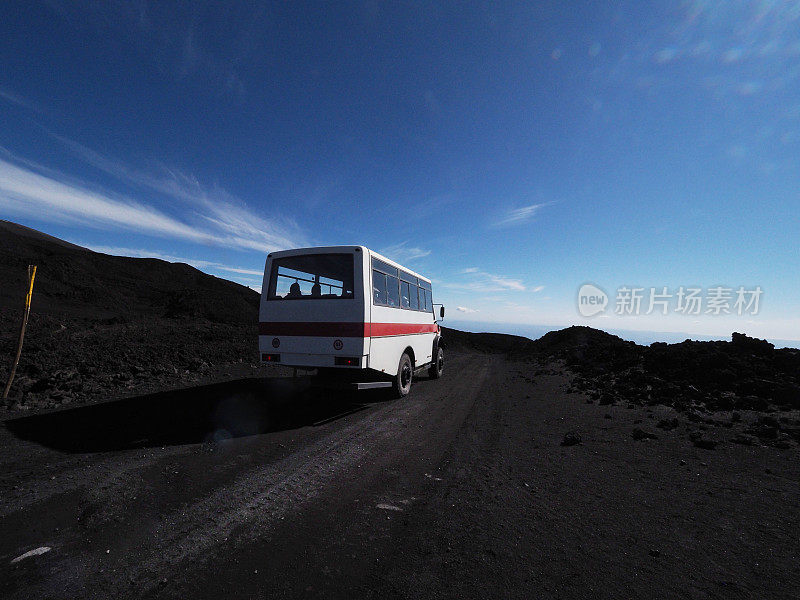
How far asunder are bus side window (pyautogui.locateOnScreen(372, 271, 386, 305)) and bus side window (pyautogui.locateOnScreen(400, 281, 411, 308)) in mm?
1170

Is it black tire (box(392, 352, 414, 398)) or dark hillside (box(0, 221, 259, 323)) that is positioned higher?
dark hillside (box(0, 221, 259, 323))

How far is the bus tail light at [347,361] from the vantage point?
6.19m

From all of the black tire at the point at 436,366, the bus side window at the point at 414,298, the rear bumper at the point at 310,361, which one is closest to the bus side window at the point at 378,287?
the rear bumper at the point at 310,361

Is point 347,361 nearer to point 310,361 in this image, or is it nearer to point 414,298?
point 310,361

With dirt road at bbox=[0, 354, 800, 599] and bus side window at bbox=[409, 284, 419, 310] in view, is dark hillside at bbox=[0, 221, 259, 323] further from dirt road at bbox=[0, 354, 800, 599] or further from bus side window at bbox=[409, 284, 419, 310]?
dirt road at bbox=[0, 354, 800, 599]

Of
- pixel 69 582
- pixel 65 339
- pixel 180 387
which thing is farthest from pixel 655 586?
pixel 65 339

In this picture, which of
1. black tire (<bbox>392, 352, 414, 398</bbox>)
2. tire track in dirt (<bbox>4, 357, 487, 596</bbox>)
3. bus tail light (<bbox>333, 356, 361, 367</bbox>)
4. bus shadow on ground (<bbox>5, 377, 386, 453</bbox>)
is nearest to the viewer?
tire track in dirt (<bbox>4, 357, 487, 596</bbox>)

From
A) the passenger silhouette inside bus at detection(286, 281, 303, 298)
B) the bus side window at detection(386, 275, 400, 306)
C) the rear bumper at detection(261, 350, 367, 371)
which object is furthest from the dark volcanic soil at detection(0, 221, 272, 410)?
the bus side window at detection(386, 275, 400, 306)

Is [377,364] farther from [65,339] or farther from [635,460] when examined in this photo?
[65,339]

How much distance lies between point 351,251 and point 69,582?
541 cm

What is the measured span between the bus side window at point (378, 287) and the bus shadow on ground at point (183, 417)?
2.46 m

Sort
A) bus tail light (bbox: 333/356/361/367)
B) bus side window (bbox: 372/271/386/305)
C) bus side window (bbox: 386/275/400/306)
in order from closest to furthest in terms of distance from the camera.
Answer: bus tail light (bbox: 333/356/361/367)
bus side window (bbox: 372/271/386/305)
bus side window (bbox: 386/275/400/306)

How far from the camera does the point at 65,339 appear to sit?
12352mm

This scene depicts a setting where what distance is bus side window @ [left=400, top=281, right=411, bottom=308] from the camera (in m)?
8.55
